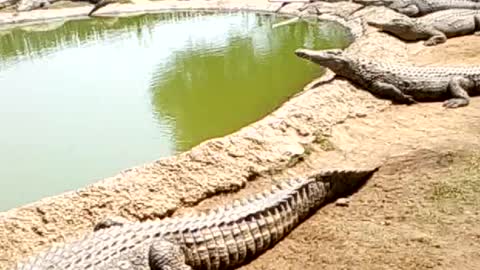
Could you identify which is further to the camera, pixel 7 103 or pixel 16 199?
pixel 7 103

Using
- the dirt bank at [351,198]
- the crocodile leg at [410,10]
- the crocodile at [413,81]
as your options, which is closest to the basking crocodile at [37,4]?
the crocodile leg at [410,10]

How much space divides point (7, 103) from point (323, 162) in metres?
4.49

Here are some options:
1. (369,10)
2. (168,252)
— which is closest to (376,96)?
(168,252)

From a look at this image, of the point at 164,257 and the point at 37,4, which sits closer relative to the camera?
the point at 164,257

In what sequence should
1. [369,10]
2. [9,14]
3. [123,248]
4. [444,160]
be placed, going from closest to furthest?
[123,248] → [444,160] → [369,10] → [9,14]

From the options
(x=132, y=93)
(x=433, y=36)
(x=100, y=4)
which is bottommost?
(x=100, y=4)

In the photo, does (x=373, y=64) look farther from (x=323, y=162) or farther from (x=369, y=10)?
(x=369, y=10)

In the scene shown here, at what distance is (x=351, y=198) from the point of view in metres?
4.33

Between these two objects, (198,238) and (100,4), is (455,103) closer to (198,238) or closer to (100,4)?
(198,238)

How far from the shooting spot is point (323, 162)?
4992 mm

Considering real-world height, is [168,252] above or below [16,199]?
above

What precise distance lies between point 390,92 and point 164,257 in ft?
12.0

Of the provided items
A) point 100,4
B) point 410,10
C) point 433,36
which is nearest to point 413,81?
point 433,36

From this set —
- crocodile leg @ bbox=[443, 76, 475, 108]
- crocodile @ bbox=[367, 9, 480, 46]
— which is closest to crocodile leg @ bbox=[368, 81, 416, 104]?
crocodile leg @ bbox=[443, 76, 475, 108]
